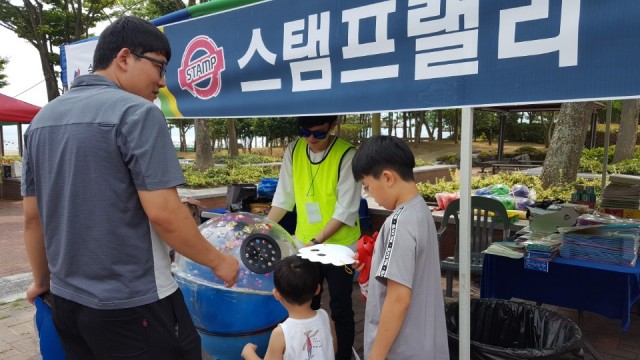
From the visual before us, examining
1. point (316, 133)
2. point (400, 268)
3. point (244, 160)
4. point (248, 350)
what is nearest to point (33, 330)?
point (248, 350)

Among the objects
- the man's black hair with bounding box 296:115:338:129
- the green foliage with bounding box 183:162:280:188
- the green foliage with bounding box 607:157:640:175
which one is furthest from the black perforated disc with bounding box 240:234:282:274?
the green foliage with bounding box 607:157:640:175

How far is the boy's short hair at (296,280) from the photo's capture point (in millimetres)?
1822

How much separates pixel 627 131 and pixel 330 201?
16.0m

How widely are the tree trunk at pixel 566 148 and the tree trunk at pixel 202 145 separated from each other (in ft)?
28.0

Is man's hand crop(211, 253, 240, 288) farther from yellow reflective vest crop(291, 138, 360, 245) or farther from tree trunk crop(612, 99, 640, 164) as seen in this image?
tree trunk crop(612, 99, 640, 164)

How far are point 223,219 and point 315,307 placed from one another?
653 mm

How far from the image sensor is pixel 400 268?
1.49 m

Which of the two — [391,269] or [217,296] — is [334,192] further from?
[391,269]

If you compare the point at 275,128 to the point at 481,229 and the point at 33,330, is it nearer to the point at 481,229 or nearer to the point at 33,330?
the point at 481,229

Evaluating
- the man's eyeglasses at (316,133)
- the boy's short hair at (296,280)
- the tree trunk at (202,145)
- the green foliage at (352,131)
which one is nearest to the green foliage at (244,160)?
the tree trunk at (202,145)

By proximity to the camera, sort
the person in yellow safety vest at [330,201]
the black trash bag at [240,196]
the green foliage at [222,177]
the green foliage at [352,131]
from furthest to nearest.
→ the green foliage at [352,131] < the green foliage at [222,177] < the black trash bag at [240,196] < the person in yellow safety vest at [330,201]

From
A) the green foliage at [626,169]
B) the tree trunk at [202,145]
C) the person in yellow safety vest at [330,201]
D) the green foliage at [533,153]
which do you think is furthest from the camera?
the green foliage at [533,153]

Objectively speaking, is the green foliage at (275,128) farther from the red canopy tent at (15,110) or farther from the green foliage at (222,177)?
the red canopy tent at (15,110)

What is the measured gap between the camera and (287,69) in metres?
2.23
